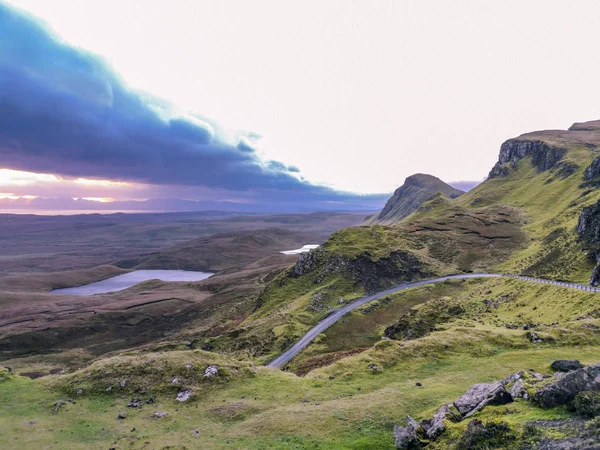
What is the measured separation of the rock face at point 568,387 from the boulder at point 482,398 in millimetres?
2693

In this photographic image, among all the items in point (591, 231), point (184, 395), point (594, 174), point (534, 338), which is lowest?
point (184, 395)

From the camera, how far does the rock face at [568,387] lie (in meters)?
21.2

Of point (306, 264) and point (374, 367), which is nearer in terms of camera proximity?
point (374, 367)

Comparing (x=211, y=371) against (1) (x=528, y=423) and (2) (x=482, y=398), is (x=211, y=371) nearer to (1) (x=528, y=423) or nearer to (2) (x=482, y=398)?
(2) (x=482, y=398)

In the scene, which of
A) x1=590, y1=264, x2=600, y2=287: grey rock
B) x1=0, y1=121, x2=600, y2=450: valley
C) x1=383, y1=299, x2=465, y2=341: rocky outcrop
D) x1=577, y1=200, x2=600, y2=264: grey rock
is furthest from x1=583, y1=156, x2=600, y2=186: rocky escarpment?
x1=383, y1=299, x2=465, y2=341: rocky outcrop

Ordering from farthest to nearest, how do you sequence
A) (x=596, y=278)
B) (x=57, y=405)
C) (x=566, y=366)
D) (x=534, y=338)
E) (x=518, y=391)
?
1. (x=596, y=278)
2. (x=534, y=338)
3. (x=57, y=405)
4. (x=566, y=366)
5. (x=518, y=391)

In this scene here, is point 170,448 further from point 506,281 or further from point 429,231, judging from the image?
point 429,231

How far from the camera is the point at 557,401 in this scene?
70.4 ft

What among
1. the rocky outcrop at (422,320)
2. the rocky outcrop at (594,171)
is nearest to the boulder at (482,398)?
the rocky outcrop at (422,320)

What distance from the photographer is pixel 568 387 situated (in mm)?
21453

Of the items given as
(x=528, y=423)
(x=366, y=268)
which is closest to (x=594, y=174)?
(x=366, y=268)

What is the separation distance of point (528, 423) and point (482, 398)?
18.7 feet

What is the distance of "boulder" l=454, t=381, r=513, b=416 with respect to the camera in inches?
970

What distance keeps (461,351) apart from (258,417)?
1087 inches
